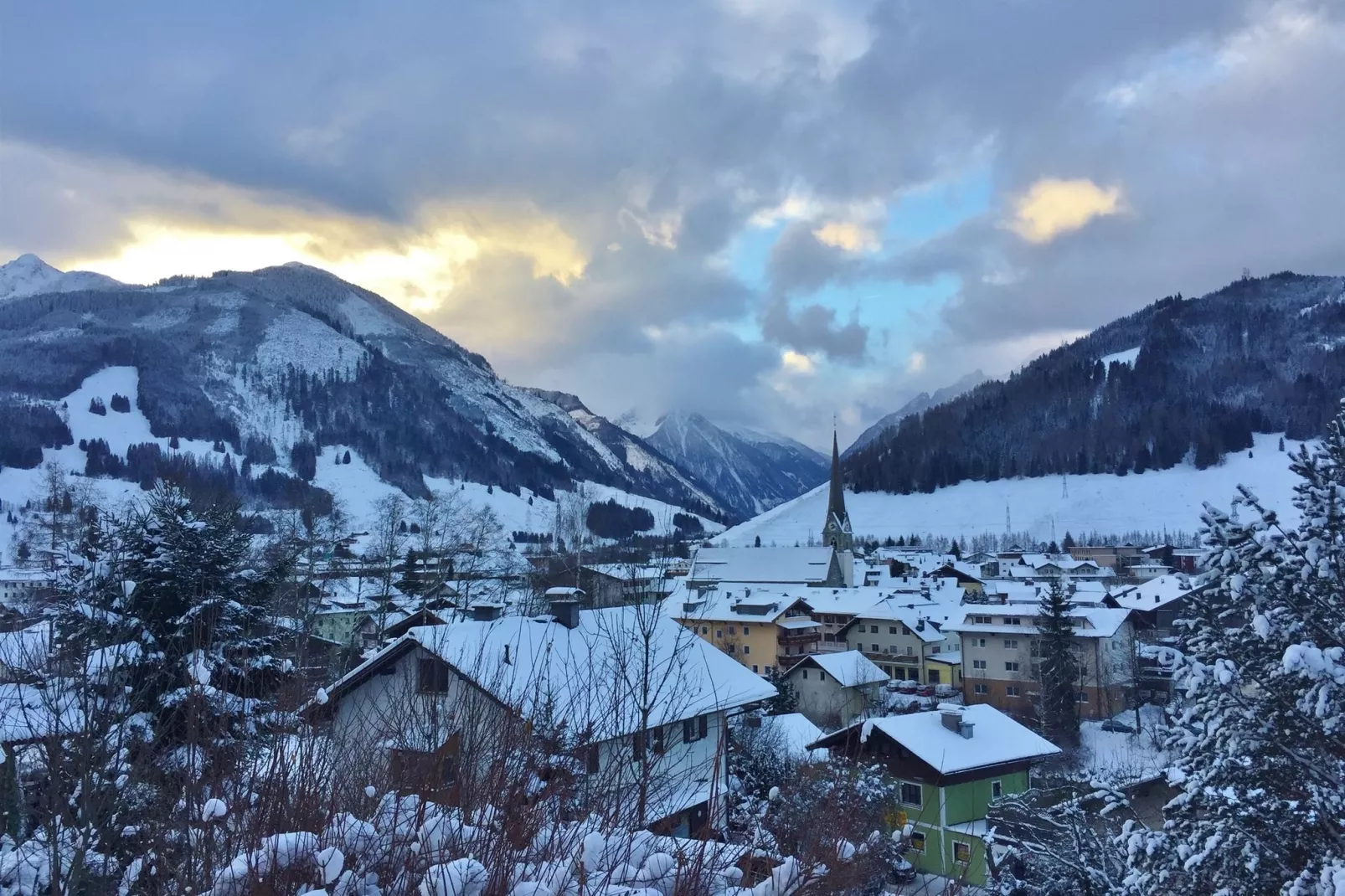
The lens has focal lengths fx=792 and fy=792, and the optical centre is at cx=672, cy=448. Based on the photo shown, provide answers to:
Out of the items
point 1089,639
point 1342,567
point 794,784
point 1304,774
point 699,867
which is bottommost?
point 1089,639

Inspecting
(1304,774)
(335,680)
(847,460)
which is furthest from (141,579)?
(847,460)

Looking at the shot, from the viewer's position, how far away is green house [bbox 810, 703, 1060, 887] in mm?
19422

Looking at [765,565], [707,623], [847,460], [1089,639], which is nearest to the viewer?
[1089,639]

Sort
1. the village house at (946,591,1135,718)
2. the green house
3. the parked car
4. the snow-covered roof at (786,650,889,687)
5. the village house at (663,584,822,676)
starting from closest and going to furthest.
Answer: the parked car
the green house
the snow-covered roof at (786,650,889,687)
the village house at (946,591,1135,718)
the village house at (663,584,822,676)

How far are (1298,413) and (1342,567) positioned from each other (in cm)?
14416

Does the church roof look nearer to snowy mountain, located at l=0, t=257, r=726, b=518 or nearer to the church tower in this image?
the church tower

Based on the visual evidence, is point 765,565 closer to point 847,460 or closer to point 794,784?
point 794,784

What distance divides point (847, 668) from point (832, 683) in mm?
931

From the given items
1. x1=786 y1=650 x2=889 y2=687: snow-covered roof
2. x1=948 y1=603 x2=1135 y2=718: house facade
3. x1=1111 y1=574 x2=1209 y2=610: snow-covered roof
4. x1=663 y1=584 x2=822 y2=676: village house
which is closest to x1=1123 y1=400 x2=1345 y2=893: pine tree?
x1=786 y1=650 x2=889 y2=687: snow-covered roof

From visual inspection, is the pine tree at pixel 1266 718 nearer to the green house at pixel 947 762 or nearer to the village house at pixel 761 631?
the green house at pixel 947 762

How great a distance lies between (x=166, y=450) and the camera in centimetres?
11138

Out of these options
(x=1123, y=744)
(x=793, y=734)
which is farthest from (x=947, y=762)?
(x=1123, y=744)

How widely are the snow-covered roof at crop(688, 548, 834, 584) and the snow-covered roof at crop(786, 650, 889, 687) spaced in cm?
3269

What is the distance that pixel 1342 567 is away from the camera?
7309mm
